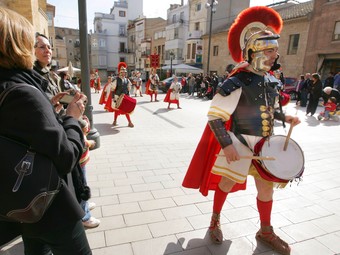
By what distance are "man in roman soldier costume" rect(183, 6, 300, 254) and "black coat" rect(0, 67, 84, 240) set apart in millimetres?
1281

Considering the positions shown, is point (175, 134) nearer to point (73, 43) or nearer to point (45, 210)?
point (45, 210)

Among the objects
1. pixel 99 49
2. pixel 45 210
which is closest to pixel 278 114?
pixel 45 210

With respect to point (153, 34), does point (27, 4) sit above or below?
below

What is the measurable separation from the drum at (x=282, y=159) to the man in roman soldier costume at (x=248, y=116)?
3.2 inches

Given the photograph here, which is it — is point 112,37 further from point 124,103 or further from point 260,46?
point 260,46

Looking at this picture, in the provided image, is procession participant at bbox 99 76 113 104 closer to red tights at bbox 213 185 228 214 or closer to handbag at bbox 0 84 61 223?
red tights at bbox 213 185 228 214

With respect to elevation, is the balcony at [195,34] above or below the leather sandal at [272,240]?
above

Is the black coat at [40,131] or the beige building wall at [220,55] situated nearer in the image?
the black coat at [40,131]

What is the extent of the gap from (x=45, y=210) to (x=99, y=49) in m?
55.6

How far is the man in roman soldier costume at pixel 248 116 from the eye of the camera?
2113 mm

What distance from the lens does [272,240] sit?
7.57 feet

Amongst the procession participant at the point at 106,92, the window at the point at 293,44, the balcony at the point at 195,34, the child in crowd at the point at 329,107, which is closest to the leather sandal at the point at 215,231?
the procession participant at the point at 106,92

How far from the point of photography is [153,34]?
44062 mm

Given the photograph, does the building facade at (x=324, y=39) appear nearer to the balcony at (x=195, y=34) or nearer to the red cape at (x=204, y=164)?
the balcony at (x=195, y=34)
